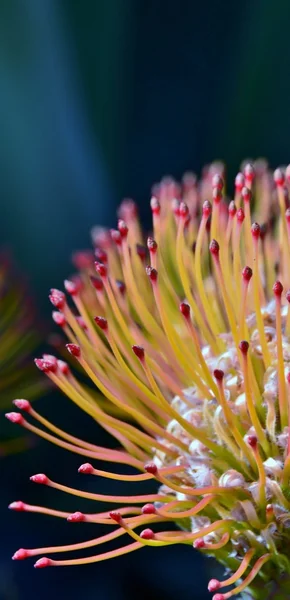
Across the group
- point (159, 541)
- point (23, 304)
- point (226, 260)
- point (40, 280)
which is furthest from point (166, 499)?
point (40, 280)

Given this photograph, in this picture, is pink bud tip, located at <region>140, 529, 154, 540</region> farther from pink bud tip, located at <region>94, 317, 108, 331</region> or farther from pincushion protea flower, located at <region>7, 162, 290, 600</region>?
pink bud tip, located at <region>94, 317, 108, 331</region>

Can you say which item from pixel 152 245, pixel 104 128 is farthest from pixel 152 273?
pixel 104 128

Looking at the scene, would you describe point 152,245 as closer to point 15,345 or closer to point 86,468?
point 86,468

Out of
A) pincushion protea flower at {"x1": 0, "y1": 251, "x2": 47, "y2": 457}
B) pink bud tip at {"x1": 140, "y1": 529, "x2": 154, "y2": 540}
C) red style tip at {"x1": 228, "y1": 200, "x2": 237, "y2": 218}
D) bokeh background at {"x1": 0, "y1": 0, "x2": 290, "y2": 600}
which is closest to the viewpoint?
pink bud tip at {"x1": 140, "y1": 529, "x2": 154, "y2": 540}

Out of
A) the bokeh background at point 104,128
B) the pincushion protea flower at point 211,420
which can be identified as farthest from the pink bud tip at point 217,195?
the bokeh background at point 104,128

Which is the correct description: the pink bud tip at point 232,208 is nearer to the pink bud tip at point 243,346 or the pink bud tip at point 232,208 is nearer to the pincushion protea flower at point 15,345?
the pink bud tip at point 243,346

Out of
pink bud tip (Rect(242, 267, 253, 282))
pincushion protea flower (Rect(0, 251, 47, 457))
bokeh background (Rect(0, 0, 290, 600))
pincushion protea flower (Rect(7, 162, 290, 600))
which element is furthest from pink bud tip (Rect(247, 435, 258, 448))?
bokeh background (Rect(0, 0, 290, 600))
